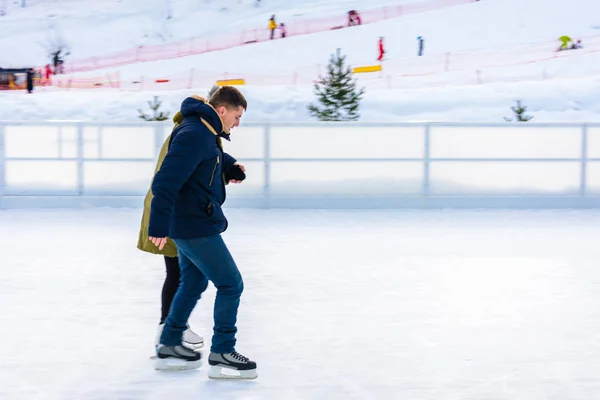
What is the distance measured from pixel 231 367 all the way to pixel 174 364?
1.14 ft

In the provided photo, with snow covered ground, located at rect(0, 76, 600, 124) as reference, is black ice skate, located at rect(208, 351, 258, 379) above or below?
below

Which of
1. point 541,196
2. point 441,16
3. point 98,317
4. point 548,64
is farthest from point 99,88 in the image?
point 98,317

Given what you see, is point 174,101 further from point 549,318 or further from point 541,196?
point 549,318

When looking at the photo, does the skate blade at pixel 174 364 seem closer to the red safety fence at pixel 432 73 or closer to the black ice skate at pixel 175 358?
the black ice skate at pixel 175 358

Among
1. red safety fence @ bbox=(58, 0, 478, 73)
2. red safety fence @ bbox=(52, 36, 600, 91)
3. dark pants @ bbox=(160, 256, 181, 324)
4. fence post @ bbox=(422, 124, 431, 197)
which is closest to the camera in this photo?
dark pants @ bbox=(160, 256, 181, 324)

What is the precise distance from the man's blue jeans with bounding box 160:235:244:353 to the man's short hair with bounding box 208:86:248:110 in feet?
1.87

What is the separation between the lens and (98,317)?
20.1 ft

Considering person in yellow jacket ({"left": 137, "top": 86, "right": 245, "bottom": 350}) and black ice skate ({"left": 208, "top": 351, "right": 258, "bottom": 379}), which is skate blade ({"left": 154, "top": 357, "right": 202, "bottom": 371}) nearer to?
person in yellow jacket ({"left": 137, "top": 86, "right": 245, "bottom": 350})

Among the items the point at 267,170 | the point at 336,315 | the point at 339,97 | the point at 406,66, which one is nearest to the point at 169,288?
the point at 336,315

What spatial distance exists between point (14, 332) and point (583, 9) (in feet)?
191

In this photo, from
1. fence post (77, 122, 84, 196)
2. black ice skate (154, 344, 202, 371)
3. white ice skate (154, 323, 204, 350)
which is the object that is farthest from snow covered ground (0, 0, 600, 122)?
black ice skate (154, 344, 202, 371)

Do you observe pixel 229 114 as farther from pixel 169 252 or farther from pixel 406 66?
pixel 406 66

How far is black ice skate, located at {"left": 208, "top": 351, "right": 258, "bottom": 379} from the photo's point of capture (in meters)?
4.56

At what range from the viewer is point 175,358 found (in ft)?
15.8
